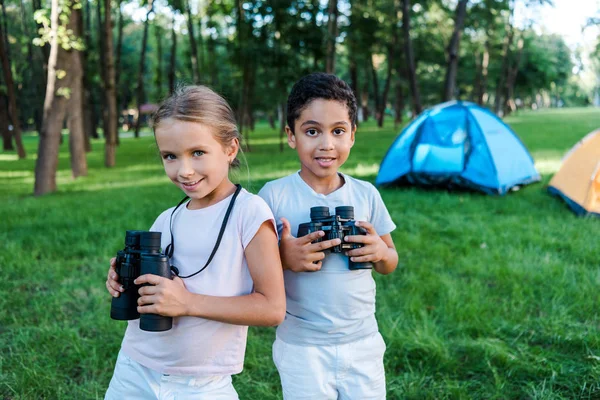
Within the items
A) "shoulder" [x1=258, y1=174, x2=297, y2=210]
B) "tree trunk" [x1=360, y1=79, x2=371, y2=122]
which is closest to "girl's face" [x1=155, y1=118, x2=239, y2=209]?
"shoulder" [x1=258, y1=174, x2=297, y2=210]

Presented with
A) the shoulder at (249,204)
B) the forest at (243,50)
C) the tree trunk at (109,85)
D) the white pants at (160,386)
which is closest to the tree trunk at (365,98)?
the forest at (243,50)

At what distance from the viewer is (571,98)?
77.6 m

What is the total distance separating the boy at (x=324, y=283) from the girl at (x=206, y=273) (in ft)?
0.58

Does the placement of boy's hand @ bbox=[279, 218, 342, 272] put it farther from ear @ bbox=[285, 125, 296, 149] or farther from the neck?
ear @ bbox=[285, 125, 296, 149]

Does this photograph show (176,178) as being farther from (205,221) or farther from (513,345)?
(513,345)

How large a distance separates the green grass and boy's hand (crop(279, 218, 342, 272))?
1.03ft

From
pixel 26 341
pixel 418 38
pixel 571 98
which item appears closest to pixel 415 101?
pixel 26 341

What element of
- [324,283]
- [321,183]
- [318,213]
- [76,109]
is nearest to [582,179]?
[321,183]

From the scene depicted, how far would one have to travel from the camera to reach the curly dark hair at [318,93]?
174 centimetres

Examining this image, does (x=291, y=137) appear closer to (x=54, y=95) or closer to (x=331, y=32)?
(x=54, y=95)

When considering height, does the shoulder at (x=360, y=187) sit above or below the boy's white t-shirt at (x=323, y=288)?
above

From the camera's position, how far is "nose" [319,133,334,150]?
1.73 metres

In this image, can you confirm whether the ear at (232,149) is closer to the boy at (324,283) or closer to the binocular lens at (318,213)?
the boy at (324,283)

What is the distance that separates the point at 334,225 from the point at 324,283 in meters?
0.24
